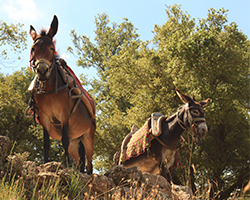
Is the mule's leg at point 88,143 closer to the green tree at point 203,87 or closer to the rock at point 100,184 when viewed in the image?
the rock at point 100,184

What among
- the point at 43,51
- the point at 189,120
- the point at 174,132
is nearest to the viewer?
the point at 43,51

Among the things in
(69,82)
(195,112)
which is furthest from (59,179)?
(195,112)

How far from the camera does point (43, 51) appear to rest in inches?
222

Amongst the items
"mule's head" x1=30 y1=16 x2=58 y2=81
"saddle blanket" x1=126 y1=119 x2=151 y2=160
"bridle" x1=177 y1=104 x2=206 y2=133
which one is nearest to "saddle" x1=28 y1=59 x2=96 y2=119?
"mule's head" x1=30 y1=16 x2=58 y2=81

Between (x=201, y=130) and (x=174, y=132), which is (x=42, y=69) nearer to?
(x=174, y=132)

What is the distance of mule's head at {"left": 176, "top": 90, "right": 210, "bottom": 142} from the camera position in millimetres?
7058

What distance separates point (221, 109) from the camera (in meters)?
13.5

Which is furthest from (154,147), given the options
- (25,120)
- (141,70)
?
(25,120)

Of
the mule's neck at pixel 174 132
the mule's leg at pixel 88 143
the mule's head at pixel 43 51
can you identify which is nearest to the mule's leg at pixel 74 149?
the mule's leg at pixel 88 143

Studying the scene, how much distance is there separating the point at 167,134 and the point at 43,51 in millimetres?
3822

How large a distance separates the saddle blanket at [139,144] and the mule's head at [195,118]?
117 centimetres

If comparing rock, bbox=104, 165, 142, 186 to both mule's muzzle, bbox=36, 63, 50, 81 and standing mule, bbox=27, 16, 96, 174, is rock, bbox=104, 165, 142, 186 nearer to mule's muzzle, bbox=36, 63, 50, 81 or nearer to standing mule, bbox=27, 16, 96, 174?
standing mule, bbox=27, 16, 96, 174

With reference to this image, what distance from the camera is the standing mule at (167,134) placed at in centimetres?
724

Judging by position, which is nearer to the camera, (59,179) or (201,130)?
(59,179)
